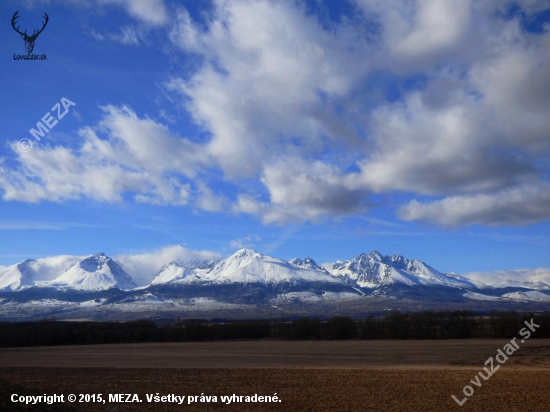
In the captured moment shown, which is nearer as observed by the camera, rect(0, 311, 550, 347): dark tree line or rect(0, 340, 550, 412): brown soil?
rect(0, 340, 550, 412): brown soil

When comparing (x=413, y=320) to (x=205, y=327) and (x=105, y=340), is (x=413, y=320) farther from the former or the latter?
(x=105, y=340)

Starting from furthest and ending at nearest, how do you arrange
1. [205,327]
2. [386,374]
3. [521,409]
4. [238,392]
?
[205,327], [386,374], [238,392], [521,409]

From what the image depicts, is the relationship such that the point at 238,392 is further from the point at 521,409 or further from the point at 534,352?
the point at 534,352

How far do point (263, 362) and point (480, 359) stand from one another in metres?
27.5

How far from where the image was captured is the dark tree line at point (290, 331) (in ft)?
328

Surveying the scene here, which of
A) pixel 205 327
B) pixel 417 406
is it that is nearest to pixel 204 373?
pixel 417 406

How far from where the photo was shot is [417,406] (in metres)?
28.7

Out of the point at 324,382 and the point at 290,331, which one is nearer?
the point at 324,382

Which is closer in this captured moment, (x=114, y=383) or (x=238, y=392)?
(x=238, y=392)

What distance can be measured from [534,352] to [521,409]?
4081 cm

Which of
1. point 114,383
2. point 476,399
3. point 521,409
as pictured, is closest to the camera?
point 521,409

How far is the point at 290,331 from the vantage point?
110625 mm

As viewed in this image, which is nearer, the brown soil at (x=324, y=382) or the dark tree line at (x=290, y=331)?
the brown soil at (x=324, y=382)

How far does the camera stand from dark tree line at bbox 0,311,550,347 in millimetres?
100125
